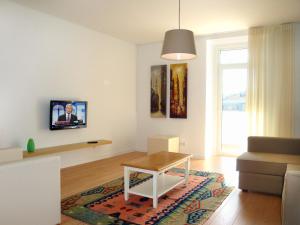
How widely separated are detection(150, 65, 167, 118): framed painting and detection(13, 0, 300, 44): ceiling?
112 cm

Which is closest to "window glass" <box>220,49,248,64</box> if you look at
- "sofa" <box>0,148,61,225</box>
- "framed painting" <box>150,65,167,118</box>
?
"framed painting" <box>150,65,167,118</box>

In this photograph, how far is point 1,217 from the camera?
77.7 inches

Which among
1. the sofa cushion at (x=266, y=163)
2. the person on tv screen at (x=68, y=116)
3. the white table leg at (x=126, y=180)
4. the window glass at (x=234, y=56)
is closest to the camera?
the white table leg at (x=126, y=180)

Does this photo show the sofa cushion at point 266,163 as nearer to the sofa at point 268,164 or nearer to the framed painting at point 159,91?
the sofa at point 268,164

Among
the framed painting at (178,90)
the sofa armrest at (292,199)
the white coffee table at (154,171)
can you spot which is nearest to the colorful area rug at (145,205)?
the white coffee table at (154,171)

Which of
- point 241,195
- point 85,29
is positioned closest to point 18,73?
point 85,29

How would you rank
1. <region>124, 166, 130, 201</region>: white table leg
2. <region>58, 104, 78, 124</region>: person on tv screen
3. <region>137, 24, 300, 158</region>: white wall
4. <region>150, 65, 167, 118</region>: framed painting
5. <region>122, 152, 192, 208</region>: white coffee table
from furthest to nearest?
<region>150, 65, 167, 118</region>: framed painting, <region>137, 24, 300, 158</region>: white wall, <region>58, 104, 78, 124</region>: person on tv screen, <region>124, 166, 130, 201</region>: white table leg, <region>122, 152, 192, 208</region>: white coffee table

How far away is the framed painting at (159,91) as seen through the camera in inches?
242

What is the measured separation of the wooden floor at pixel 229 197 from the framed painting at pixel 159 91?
134 centimetres

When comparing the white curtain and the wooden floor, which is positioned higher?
the white curtain

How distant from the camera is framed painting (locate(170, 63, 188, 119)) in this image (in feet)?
19.3

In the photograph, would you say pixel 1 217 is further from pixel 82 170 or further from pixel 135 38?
pixel 135 38

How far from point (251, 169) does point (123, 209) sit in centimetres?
184

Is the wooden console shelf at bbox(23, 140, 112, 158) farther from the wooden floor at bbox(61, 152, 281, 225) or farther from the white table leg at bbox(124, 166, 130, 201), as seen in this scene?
the white table leg at bbox(124, 166, 130, 201)
